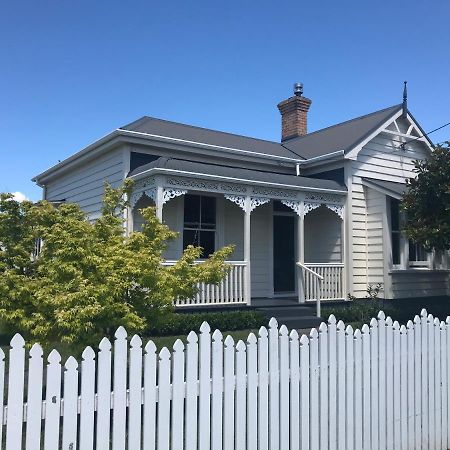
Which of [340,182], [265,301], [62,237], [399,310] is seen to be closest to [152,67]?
[340,182]

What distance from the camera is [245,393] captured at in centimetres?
368

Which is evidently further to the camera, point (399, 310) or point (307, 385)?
point (399, 310)

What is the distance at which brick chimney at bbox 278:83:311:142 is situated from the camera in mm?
18844

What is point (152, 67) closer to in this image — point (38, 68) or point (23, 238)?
point (38, 68)

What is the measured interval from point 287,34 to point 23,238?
11358 mm

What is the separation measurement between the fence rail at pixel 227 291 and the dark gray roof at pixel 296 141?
422 cm

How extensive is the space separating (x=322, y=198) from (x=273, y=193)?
178 cm

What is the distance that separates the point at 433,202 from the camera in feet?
36.4

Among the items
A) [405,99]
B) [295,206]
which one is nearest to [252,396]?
[295,206]

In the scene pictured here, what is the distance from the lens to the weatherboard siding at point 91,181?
1234cm

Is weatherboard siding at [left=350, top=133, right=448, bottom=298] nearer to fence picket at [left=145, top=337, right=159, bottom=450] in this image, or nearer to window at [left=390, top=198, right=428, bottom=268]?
window at [left=390, top=198, right=428, bottom=268]

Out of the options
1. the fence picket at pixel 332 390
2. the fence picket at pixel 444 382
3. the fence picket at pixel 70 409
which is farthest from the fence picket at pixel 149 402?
the fence picket at pixel 444 382

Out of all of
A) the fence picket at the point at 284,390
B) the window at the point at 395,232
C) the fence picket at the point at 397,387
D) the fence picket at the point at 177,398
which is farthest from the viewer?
the window at the point at 395,232

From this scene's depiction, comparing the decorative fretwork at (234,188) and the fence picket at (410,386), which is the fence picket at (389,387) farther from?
the decorative fretwork at (234,188)
